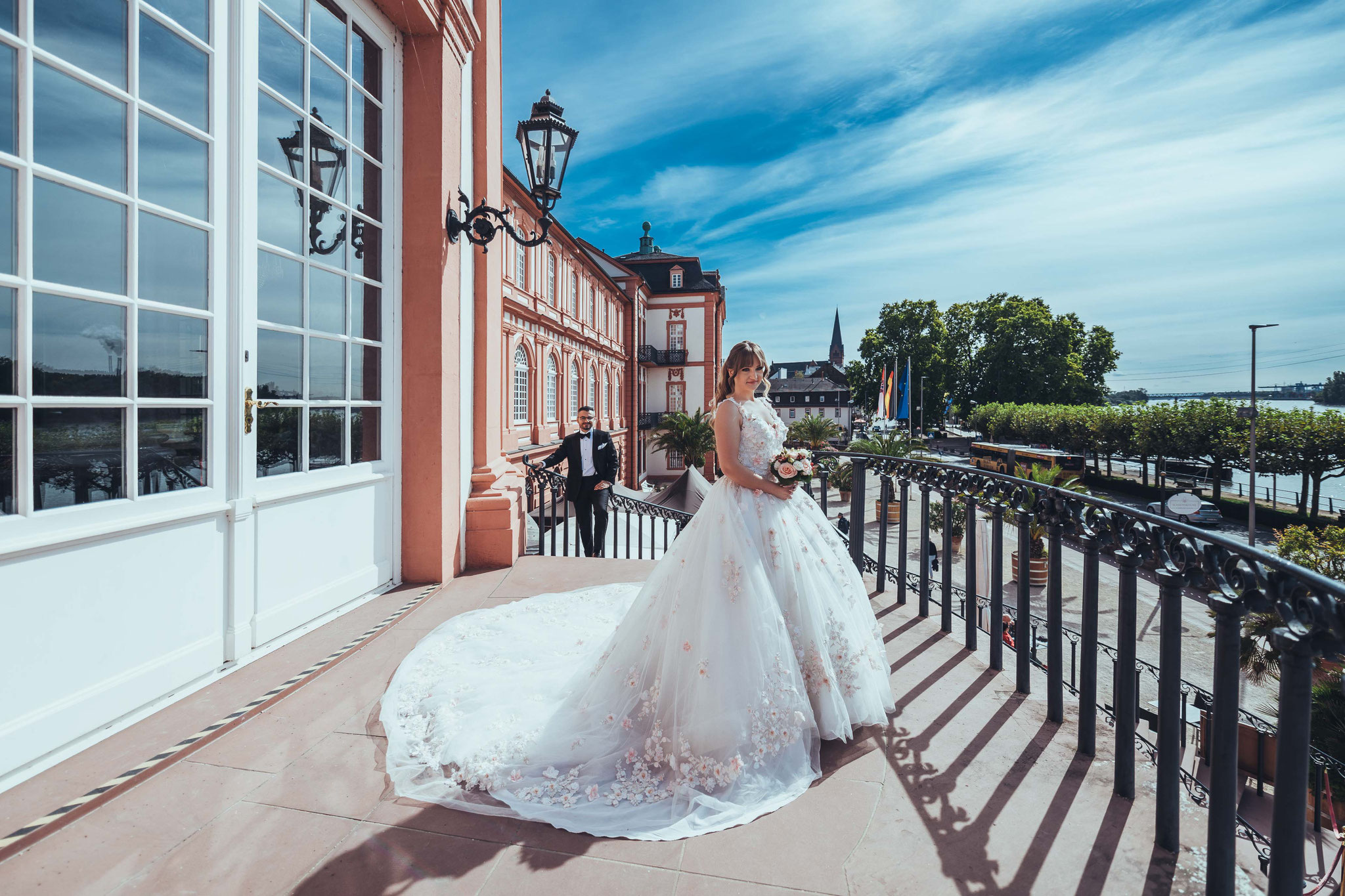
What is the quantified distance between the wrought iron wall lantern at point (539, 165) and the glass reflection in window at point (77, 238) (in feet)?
9.26

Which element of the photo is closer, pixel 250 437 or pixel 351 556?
pixel 250 437

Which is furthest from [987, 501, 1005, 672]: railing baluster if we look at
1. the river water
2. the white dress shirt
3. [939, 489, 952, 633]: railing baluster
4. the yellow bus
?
the river water

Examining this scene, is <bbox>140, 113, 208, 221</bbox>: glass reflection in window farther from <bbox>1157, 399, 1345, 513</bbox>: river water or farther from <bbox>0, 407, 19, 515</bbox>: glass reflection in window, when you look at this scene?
<bbox>1157, 399, 1345, 513</bbox>: river water

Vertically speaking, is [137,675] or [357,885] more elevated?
[137,675]

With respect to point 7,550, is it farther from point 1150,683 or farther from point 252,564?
point 1150,683

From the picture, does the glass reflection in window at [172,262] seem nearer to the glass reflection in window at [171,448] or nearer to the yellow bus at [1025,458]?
the glass reflection in window at [171,448]

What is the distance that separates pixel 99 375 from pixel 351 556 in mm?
2073

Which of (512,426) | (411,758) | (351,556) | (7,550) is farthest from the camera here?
(512,426)

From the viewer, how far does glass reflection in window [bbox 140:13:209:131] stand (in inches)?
113

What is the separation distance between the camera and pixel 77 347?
2.60 m

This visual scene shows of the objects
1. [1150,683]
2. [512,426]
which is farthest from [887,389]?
[1150,683]

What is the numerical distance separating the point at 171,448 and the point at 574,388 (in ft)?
83.2

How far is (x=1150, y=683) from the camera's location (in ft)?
36.1

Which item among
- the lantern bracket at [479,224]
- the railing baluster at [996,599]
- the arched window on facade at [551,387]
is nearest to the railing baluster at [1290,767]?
the railing baluster at [996,599]
